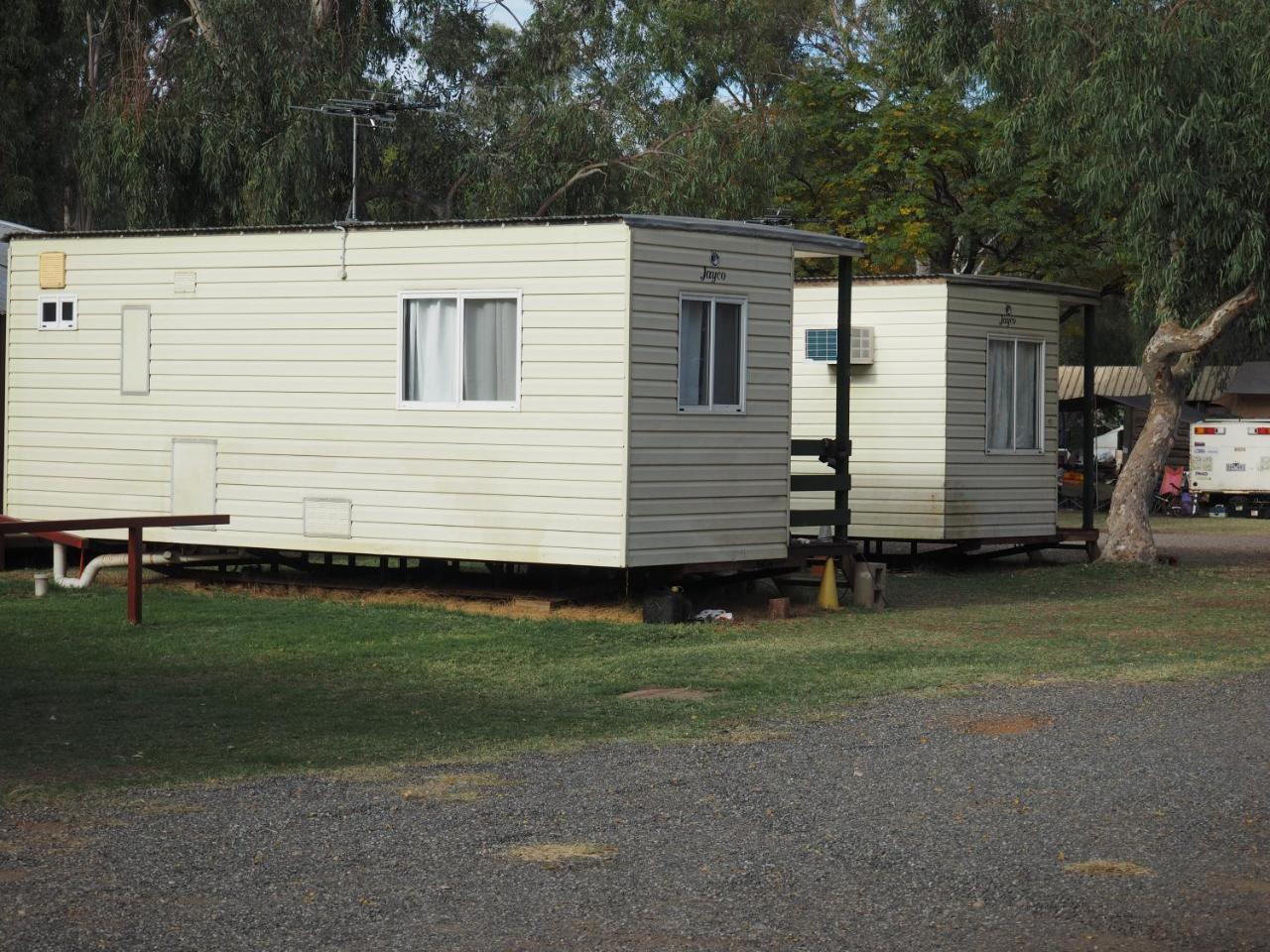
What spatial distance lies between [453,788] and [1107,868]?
8.26 ft

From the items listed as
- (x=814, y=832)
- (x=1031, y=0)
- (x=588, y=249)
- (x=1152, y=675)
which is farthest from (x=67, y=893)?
(x=1031, y=0)

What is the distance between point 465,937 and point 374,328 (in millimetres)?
9099

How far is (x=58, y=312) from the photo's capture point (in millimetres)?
14672

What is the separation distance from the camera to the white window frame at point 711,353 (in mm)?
12539

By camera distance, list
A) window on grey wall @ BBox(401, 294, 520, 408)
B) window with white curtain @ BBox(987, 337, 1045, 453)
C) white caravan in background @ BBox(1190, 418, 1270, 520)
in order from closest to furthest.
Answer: window on grey wall @ BBox(401, 294, 520, 408) → window with white curtain @ BBox(987, 337, 1045, 453) → white caravan in background @ BBox(1190, 418, 1270, 520)

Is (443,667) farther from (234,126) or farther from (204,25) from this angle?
(204,25)

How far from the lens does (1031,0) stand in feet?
57.7

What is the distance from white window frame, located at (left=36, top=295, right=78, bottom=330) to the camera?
14.6m

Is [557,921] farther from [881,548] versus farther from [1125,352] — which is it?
[1125,352]

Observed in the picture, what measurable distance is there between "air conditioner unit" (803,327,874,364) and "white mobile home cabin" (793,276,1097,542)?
0.01m

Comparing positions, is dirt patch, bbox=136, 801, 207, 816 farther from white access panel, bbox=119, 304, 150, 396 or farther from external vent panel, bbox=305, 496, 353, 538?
white access panel, bbox=119, 304, 150, 396

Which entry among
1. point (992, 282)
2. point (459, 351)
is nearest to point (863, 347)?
point (992, 282)

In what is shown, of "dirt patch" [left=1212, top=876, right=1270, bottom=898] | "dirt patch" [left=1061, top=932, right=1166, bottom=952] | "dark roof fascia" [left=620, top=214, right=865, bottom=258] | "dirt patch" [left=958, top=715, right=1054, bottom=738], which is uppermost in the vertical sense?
"dark roof fascia" [left=620, top=214, right=865, bottom=258]

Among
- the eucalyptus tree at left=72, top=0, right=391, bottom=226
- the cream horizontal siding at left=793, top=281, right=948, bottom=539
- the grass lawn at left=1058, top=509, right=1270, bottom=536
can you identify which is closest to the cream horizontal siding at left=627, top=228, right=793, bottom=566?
the cream horizontal siding at left=793, top=281, right=948, bottom=539
